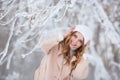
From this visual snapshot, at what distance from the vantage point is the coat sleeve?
1.90m

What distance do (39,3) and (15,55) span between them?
0.36 metres

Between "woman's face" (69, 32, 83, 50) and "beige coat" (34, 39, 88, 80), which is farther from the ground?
"woman's face" (69, 32, 83, 50)

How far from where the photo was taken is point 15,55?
1.95 meters

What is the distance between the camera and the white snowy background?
1902 millimetres

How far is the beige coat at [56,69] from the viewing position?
6.26 ft

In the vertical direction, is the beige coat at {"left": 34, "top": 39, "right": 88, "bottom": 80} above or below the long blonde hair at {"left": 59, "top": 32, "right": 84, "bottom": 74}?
below

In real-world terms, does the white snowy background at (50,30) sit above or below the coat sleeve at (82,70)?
above

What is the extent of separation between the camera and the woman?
1912 millimetres

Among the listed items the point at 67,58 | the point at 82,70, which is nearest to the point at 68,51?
the point at 67,58

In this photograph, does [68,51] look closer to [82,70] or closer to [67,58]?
[67,58]

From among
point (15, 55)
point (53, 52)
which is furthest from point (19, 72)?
point (53, 52)

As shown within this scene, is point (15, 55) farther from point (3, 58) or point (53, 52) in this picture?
point (53, 52)

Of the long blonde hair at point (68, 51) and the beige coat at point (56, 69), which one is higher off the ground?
the long blonde hair at point (68, 51)

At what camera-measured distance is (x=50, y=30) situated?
1953 millimetres
